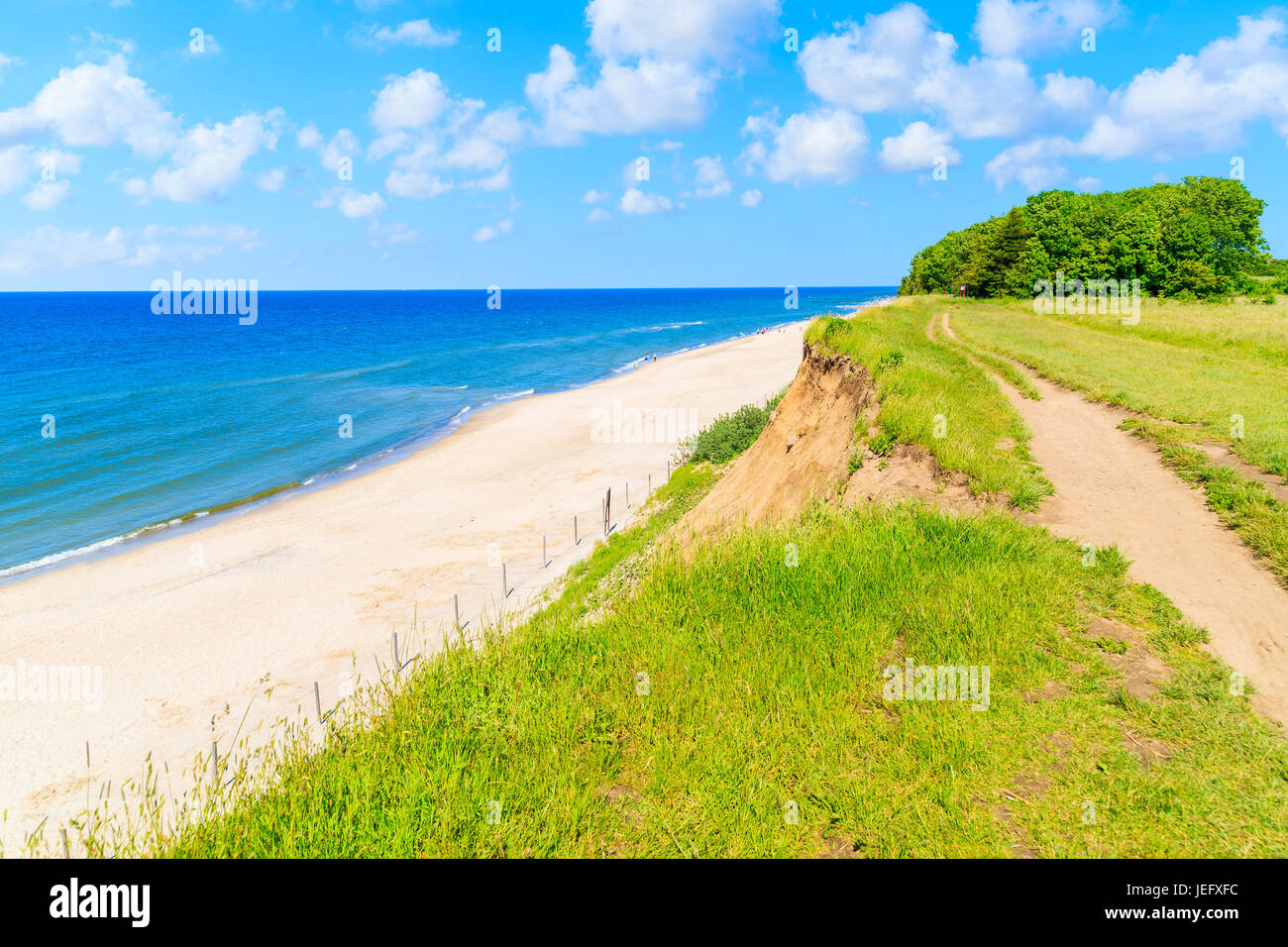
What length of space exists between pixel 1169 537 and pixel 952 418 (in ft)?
16.2

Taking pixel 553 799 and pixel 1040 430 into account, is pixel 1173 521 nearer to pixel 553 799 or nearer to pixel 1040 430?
pixel 1040 430

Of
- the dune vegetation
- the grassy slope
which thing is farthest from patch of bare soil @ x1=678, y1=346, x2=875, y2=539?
the grassy slope

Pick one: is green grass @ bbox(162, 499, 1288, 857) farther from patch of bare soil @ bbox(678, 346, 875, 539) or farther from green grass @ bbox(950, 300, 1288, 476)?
green grass @ bbox(950, 300, 1288, 476)

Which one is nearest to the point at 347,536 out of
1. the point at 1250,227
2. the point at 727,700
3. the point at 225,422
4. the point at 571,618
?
the point at 571,618

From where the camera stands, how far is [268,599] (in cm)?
2256

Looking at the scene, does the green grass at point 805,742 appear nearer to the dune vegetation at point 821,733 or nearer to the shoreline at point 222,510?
the dune vegetation at point 821,733

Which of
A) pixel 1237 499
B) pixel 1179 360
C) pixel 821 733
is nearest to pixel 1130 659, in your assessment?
pixel 821 733

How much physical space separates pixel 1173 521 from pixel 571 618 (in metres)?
9.73

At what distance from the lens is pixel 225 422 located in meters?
53.2

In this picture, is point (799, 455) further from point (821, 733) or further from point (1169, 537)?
point (821, 733)

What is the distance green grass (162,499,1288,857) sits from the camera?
15.7 feet

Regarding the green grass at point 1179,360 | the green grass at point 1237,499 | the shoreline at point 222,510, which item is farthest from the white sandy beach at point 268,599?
the green grass at point 1179,360

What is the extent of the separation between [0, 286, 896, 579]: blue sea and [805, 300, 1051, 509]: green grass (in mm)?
33268

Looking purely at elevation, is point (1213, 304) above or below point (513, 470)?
above
